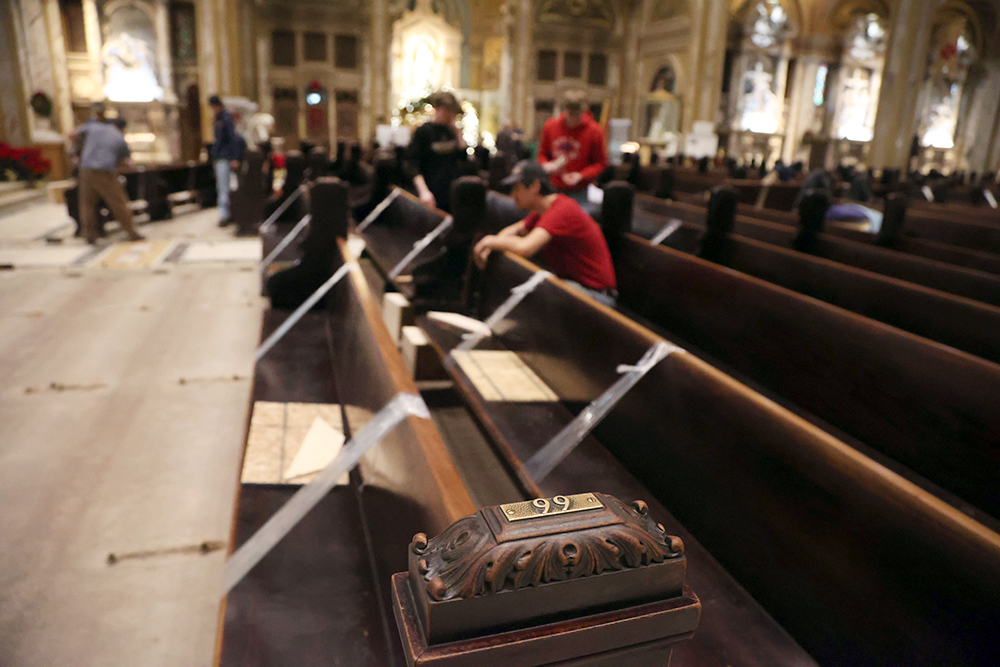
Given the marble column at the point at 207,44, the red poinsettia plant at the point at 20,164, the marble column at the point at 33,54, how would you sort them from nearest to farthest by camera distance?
the red poinsettia plant at the point at 20,164
the marble column at the point at 33,54
the marble column at the point at 207,44

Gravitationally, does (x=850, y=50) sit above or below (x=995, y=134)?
above

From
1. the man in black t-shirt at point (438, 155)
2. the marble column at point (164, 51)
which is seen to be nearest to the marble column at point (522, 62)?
the marble column at point (164, 51)

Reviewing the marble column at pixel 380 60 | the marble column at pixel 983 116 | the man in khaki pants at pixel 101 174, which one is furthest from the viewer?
the marble column at pixel 983 116

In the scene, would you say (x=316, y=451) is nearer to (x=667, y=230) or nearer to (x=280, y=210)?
(x=667, y=230)

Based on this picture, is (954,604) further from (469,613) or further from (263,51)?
(263,51)

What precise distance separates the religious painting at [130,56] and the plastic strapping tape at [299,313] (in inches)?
732

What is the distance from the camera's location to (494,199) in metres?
6.06

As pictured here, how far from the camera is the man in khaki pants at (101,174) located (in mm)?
7574

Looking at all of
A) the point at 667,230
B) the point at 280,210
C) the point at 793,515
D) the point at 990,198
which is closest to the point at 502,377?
the point at 793,515

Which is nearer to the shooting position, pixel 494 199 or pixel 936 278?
pixel 936 278

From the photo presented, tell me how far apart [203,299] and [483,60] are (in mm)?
25084

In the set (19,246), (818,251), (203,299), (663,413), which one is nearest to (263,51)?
(19,246)

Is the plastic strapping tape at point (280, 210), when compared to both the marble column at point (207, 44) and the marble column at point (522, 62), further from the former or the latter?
the marble column at point (522, 62)

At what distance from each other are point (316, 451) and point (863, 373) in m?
1.89
